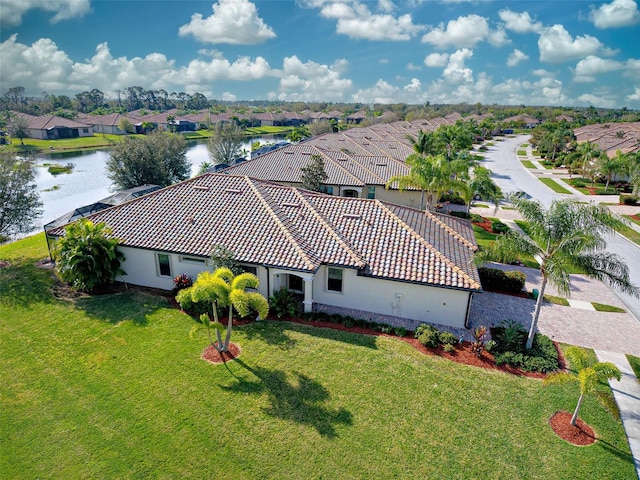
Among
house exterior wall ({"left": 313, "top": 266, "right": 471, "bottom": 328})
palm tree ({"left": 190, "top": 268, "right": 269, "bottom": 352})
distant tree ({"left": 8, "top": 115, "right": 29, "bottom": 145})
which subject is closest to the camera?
palm tree ({"left": 190, "top": 268, "right": 269, "bottom": 352})

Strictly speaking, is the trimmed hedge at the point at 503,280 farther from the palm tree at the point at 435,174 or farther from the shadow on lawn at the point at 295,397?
the shadow on lawn at the point at 295,397

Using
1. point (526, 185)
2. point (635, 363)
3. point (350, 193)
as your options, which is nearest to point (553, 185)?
point (526, 185)

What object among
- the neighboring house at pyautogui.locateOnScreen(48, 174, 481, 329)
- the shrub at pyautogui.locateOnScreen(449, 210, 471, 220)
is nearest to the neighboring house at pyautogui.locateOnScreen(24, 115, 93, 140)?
the neighboring house at pyautogui.locateOnScreen(48, 174, 481, 329)

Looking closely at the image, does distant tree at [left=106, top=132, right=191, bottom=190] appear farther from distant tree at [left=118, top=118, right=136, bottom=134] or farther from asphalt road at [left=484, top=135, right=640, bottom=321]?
distant tree at [left=118, top=118, right=136, bottom=134]

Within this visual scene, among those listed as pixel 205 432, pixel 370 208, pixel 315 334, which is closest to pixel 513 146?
pixel 370 208

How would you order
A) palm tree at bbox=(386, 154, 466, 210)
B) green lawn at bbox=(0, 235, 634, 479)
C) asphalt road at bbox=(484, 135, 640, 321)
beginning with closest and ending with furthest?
1. green lawn at bbox=(0, 235, 634, 479)
2. asphalt road at bbox=(484, 135, 640, 321)
3. palm tree at bbox=(386, 154, 466, 210)

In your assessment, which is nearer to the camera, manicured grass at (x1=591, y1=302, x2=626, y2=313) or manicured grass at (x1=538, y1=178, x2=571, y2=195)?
manicured grass at (x1=591, y1=302, x2=626, y2=313)

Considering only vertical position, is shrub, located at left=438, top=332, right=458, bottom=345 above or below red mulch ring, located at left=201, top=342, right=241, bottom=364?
above

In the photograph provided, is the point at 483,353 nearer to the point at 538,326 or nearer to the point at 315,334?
the point at 538,326
